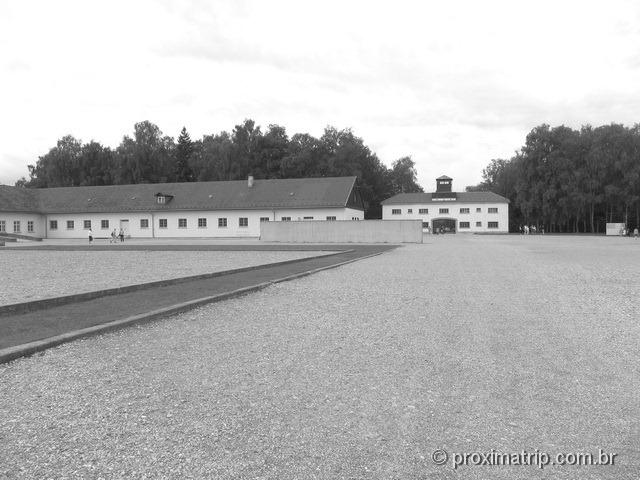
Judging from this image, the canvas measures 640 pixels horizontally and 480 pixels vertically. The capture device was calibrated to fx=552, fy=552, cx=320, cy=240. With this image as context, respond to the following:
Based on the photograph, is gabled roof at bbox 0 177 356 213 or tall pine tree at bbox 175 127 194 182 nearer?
gabled roof at bbox 0 177 356 213

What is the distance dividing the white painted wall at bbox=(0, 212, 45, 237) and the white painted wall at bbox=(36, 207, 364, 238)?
56cm

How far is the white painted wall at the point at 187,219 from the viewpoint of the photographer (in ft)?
209

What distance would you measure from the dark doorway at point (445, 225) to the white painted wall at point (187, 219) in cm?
2244

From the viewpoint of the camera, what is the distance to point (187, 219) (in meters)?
66.2

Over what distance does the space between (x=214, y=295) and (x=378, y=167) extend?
86229 millimetres

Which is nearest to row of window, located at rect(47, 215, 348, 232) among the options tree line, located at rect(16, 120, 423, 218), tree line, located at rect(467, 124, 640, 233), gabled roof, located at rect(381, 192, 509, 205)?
tree line, located at rect(16, 120, 423, 218)

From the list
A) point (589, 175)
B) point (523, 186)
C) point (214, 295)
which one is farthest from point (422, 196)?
point (214, 295)

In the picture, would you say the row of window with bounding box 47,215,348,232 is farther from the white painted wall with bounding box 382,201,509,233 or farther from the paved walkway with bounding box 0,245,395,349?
the paved walkway with bounding box 0,245,395,349

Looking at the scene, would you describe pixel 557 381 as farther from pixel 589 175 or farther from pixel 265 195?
pixel 589 175

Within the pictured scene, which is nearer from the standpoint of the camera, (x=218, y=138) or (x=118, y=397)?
(x=118, y=397)

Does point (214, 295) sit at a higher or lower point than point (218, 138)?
lower

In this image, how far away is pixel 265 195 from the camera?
65.6 metres

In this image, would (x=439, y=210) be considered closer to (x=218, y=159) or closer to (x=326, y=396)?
(x=218, y=159)

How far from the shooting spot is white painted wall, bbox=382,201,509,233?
86.2 metres
